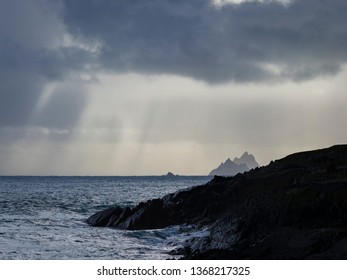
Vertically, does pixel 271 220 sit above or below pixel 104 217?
above

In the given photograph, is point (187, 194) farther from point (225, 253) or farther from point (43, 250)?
point (225, 253)

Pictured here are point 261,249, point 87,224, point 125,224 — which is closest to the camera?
point 261,249

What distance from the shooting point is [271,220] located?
32.3 meters

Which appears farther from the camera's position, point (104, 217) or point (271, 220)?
point (104, 217)

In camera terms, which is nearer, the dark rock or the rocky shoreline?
the rocky shoreline

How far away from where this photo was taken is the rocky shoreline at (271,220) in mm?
26781

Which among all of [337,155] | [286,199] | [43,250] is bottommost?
[43,250]

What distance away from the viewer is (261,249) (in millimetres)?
27766

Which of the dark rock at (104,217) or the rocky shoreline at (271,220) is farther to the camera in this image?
the dark rock at (104,217)

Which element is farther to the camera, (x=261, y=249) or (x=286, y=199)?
(x=286, y=199)

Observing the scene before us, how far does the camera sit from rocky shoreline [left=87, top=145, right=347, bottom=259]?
26781 mm

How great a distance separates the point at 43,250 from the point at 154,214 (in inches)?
724

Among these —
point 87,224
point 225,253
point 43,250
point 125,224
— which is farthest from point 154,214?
point 225,253

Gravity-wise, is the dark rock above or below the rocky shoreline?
below
